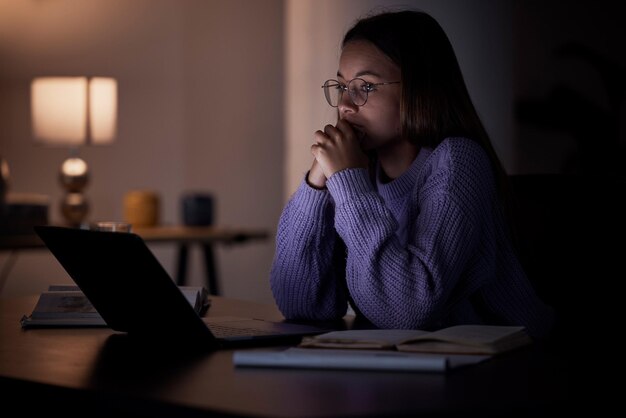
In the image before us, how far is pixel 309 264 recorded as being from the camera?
1600mm

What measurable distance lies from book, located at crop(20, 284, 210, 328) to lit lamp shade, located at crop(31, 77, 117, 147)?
2503 mm

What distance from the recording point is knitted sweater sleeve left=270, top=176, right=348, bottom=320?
157cm

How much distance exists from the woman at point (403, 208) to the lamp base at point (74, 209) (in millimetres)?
2367

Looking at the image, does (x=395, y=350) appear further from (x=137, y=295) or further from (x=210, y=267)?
(x=210, y=267)

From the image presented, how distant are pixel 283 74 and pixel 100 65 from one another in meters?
0.98

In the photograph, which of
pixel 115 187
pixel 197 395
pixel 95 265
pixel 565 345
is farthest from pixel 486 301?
pixel 115 187

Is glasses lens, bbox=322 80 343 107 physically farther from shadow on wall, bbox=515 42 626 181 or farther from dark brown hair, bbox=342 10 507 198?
shadow on wall, bbox=515 42 626 181

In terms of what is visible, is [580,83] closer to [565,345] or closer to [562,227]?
[562,227]

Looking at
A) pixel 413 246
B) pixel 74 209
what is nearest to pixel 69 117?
pixel 74 209

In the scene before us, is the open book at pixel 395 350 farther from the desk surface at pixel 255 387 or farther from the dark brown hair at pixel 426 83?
the dark brown hair at pixel 426 83

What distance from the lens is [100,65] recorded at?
15.8ft

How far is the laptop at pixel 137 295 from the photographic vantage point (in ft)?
3.68

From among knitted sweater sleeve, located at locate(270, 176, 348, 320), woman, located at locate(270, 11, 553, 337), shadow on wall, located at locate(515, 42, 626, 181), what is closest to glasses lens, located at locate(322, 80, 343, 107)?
woman, located at locate(270, 11, 553, 337)

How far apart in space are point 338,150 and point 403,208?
0.16 m
